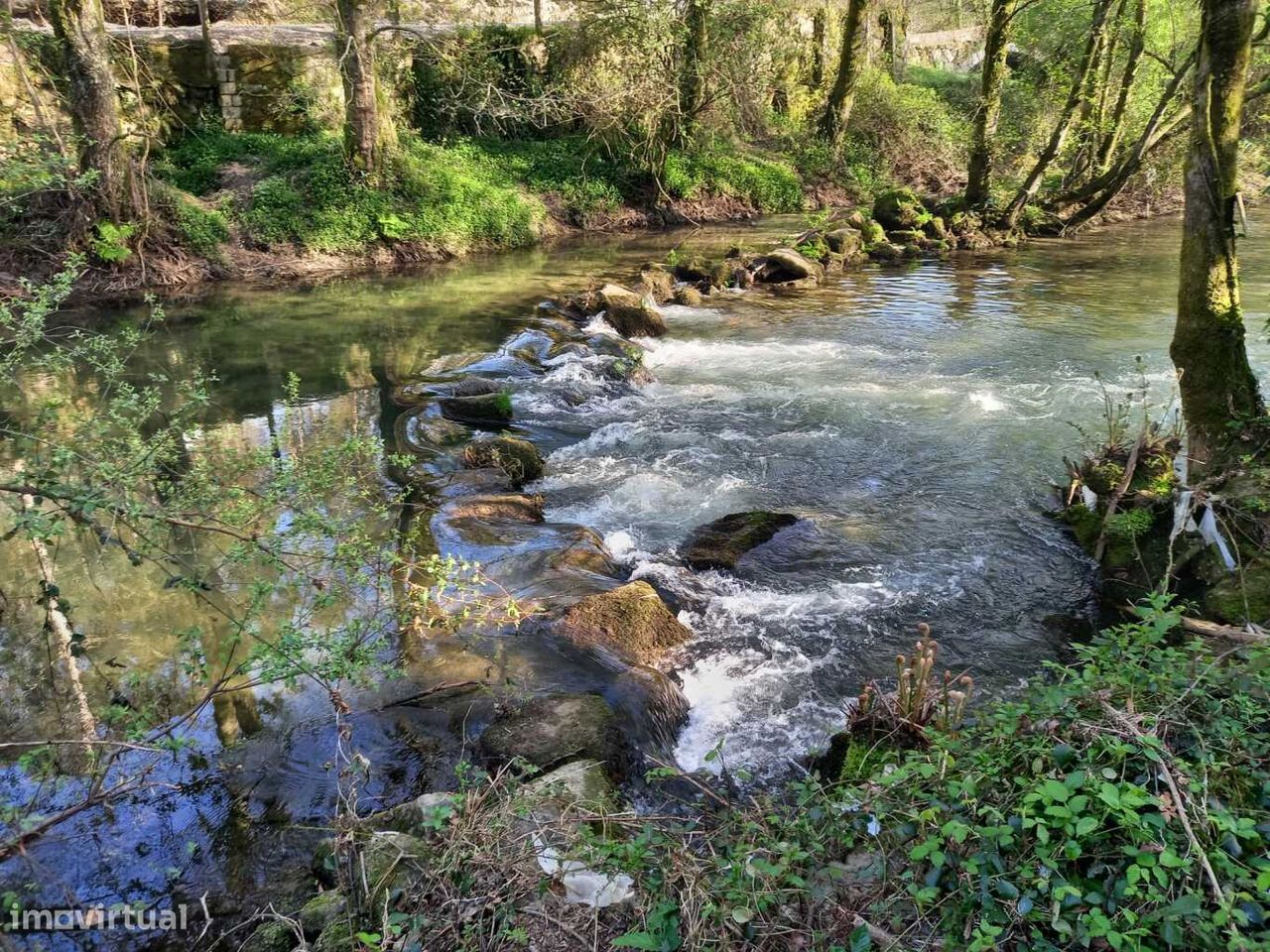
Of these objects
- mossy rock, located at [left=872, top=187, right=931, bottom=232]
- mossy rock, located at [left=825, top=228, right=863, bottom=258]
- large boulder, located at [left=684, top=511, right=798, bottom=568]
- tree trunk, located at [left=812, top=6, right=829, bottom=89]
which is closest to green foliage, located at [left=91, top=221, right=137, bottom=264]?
large boulder, located at [left=684, top=511, right=798, bottom=568]

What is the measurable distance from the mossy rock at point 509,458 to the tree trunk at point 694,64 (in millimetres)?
16600

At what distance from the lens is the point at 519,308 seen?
15516 millimetres

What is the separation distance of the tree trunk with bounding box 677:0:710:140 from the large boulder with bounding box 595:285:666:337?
34.3ft

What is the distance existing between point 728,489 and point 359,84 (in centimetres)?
1481

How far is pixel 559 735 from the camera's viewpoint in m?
4.68

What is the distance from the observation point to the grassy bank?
236cm

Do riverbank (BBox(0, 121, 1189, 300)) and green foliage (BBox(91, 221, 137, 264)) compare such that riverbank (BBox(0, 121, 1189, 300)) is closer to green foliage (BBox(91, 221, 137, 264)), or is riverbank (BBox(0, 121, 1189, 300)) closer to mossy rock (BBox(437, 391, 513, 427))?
green foliage (BBox(91, 221, 137, 264))

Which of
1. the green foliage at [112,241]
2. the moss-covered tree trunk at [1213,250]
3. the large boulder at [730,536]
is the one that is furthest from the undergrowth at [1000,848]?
the green foliage at [112,241]

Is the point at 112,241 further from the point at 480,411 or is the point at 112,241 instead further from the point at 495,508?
the point at 495,508

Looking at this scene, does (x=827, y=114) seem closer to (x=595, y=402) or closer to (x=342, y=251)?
(x=342, y=251)

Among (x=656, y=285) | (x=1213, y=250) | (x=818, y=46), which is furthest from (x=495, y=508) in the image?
(x=818, y=46)

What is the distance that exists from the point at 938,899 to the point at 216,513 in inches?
151

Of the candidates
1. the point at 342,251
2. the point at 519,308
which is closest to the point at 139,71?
the point at 342,251

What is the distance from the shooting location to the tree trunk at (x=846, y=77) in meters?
24.9
